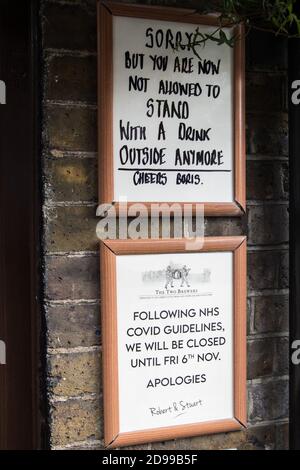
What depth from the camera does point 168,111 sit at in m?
1.03

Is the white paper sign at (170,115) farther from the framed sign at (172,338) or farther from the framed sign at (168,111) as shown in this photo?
the framed sign at (172,338)

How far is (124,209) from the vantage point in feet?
3.29

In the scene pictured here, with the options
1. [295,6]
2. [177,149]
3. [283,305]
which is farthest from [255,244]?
[295,6]

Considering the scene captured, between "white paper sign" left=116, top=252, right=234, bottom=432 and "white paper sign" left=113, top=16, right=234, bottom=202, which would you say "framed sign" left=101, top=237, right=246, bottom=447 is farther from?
"white paper sign" left=113, top=16, right=234, bottom=202

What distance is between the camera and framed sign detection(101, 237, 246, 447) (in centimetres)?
100

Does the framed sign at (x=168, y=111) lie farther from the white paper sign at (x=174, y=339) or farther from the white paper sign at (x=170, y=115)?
the white paper sign at (x=174, y=339)

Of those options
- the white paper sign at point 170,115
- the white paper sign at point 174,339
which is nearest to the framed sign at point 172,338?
the white paper sign at point 174,339

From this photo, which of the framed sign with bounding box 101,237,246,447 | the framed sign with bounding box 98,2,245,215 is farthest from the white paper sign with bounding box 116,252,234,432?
the framed sign with bounding box 98,2,245,215

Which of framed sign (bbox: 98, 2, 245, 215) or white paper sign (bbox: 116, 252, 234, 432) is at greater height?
framed sign (bbox: 98, 2, 245, 215)

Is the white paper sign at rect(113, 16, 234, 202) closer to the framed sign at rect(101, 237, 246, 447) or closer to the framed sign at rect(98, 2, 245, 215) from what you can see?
the framed sign at rect(98, 2, 245, 215)

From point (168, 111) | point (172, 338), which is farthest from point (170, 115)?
point (172, 338)

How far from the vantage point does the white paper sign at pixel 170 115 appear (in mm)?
1001

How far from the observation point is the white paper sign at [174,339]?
1.02 metres

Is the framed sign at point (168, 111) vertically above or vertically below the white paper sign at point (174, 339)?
above
